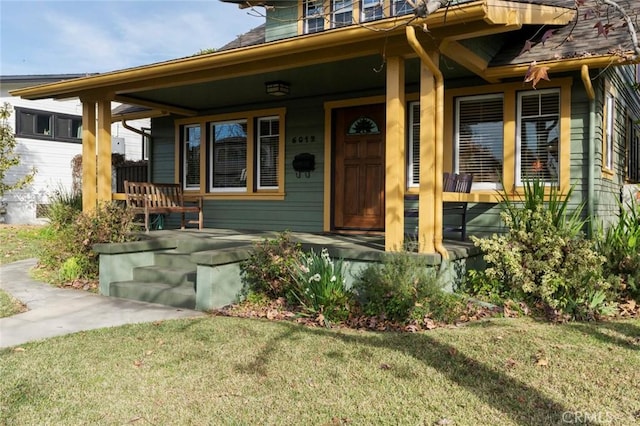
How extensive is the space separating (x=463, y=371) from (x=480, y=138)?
455 cm

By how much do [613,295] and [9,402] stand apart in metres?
5.24

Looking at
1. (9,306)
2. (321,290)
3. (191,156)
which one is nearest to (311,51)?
(321,290)

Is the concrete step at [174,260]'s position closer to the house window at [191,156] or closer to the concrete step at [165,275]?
the concrete step at [165,275]

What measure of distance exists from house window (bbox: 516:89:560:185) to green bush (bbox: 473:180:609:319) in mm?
1267

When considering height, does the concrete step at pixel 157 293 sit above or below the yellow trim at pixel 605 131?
below

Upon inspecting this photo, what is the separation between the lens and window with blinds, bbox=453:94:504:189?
7.07m

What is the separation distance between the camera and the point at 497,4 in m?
4.88

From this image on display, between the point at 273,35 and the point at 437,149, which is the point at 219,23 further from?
the point at 437,149

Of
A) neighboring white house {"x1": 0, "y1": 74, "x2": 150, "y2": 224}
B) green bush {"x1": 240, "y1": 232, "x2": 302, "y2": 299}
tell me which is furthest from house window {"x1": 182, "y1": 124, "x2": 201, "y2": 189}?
neighboring white house {"x1": 0, "y1": 74, "x2": 150, "y2": 224}

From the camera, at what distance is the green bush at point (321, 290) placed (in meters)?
4.90

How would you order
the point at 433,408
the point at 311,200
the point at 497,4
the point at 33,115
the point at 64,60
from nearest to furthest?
the point at 433,408 < the point at 497,4 < the point at 311,200 < the point at 33,115 < the point at 64,60

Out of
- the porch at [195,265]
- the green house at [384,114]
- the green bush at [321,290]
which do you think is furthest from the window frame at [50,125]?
the green bush at [321,290]

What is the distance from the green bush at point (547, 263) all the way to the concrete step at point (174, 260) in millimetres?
3629

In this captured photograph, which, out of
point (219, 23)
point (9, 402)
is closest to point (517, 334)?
point (9, 402)
